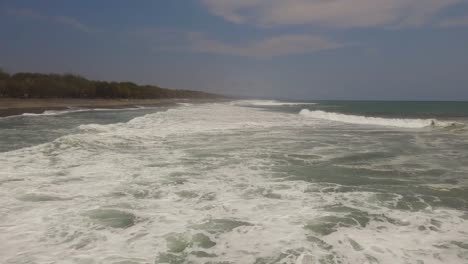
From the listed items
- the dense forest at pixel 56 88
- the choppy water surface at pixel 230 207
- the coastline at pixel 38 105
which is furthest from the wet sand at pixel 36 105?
the choppy water surface at pixel 230 207

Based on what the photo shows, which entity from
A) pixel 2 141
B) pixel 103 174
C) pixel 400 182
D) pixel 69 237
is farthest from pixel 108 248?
pixel 2 141

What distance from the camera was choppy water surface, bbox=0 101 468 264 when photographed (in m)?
4.45

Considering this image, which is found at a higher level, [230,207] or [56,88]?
[56,88]

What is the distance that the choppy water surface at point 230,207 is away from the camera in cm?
445

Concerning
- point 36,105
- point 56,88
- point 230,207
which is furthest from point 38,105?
point 230,207

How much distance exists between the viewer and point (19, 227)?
16.8ft

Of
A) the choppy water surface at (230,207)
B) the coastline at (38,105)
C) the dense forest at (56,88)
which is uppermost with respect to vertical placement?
the dense forest at (56,88)

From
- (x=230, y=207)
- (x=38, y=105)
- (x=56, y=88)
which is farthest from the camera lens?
(x=56, y=88)

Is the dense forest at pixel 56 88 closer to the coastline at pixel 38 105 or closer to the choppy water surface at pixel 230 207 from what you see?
the coastline at pixel 38 105

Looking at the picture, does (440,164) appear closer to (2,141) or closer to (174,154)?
(174,154)

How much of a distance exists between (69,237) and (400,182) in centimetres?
705

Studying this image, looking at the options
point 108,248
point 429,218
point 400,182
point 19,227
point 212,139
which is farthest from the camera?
point 212,139

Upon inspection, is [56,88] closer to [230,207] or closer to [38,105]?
[38,105]

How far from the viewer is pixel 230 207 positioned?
242 inches
